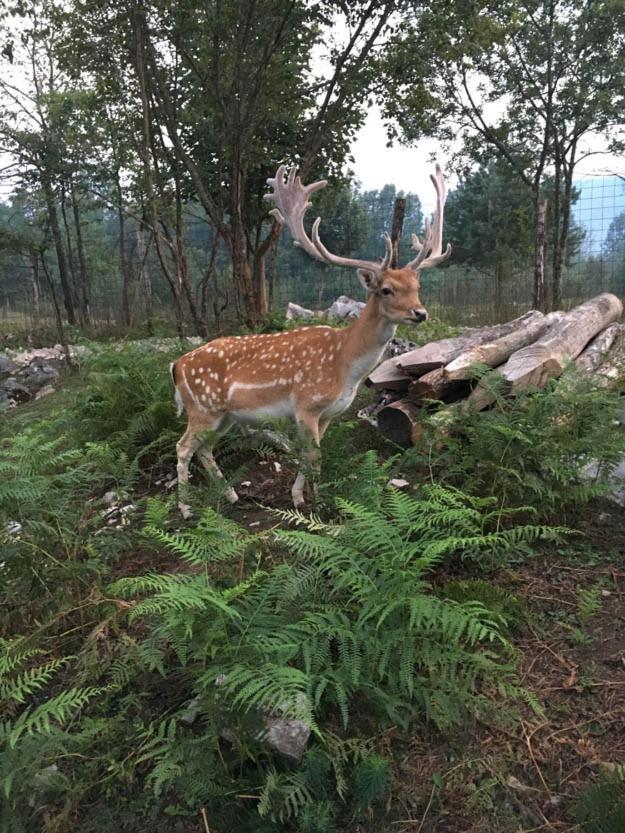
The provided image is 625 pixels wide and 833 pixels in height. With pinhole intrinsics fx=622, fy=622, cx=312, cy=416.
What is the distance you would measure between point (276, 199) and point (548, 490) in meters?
3.43

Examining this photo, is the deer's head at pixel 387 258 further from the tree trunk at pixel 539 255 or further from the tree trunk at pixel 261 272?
the tree trunk at pixel 539 255

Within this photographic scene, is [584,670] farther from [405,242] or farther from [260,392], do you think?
[405,242]

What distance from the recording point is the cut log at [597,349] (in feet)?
17.1

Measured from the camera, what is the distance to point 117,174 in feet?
51.1

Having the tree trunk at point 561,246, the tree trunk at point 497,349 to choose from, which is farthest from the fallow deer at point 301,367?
the tree trunk at point 561,246

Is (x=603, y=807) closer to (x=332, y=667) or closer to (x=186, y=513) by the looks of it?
(x=332, y=667)

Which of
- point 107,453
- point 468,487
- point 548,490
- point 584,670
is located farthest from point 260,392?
point 584,670

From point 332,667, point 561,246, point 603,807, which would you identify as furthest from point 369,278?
point 561,246

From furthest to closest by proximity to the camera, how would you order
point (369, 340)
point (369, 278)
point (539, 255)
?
1. point (539, 255)
2. point (369, 278)
3. point (369, 340)

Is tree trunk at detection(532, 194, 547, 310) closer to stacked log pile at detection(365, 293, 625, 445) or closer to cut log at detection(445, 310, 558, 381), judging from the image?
stacked log pile at detection(365, 293, 625, 445)

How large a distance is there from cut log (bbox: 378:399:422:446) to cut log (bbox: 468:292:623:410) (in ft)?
1.64

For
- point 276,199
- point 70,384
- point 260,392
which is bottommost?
point 70,384

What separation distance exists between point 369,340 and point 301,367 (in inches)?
21.0

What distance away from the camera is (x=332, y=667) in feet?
7.28
